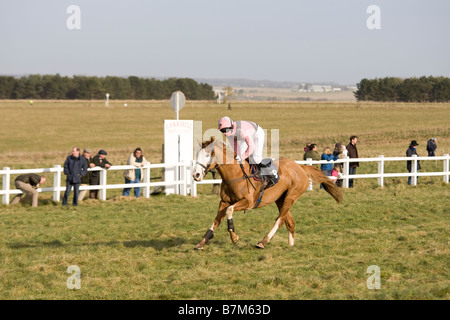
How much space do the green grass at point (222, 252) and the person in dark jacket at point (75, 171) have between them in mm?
489

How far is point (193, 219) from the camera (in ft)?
47.0

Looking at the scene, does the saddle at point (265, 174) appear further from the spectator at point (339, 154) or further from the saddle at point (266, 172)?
the spectator at point (339, 154)

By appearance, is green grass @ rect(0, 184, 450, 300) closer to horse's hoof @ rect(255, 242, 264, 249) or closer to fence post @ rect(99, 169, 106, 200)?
horse's hoof @ rect(255, 242, 264, 249)

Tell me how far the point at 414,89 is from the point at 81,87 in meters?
64.3

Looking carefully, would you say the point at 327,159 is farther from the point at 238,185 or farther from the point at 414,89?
the point at 414,89

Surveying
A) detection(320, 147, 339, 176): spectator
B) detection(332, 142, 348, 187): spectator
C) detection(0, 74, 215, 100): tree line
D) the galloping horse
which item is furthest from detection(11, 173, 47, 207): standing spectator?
detection(0, 74, 215, 100): tree line

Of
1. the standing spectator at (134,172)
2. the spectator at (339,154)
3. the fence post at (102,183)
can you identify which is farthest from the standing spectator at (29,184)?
the spectator at (339,154)
